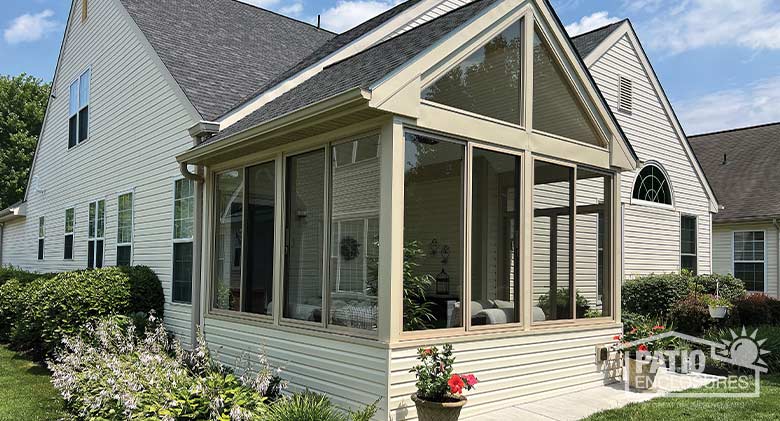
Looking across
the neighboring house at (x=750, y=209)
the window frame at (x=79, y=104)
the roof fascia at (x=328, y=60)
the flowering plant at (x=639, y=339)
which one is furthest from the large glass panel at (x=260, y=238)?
the neighboring house at (x=750, y=209)

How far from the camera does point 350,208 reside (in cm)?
661

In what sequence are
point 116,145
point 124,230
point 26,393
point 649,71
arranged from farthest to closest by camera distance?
point 649,71
point 116,145
point 124,230
point 26,393

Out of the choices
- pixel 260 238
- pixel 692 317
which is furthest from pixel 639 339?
pixel 260 238

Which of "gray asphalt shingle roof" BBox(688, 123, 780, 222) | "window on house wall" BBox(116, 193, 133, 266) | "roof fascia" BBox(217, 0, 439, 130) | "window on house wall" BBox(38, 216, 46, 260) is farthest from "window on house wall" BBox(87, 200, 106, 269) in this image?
"gray asphalt shingle roof" BBox(688, 123, 780, 222)

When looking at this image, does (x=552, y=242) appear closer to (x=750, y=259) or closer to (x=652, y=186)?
(x=652, y=186)

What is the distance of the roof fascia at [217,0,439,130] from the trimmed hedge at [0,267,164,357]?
3.12 m

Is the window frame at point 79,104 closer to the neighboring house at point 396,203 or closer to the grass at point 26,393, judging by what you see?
the neighboring house at point 396,203

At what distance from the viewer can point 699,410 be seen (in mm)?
6766

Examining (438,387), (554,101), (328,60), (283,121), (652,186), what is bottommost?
(438,387)

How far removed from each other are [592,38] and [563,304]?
357 inches

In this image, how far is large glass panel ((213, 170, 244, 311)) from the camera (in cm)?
836

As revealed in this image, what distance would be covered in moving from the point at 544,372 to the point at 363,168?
316cm

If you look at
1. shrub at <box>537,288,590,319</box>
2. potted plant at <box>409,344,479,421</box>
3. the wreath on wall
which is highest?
the wreath on wall

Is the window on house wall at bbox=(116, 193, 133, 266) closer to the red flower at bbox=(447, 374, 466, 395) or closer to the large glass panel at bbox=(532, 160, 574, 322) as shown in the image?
the large glass panel at bbox=(532, 160, 574, 322)
